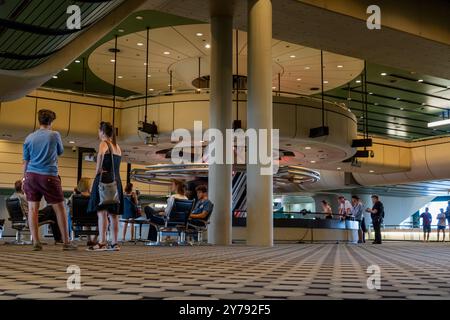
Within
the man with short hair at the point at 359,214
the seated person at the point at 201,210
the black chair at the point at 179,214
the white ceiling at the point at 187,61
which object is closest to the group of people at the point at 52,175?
the black chair at the point at 179,214

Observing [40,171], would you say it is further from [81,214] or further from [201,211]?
[201,211]

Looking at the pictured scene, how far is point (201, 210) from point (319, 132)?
7.57 meters

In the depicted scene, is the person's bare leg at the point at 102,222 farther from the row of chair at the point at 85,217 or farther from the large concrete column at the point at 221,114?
the large concrete column at the point at 221,114

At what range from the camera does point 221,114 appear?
11.3 m

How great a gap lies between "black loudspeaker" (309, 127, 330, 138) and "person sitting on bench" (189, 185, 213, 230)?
6966mm

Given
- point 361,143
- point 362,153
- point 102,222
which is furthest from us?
point 362,153

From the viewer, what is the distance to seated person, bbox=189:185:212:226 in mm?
9859

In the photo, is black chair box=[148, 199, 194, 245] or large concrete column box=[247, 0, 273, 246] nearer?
black chair box=[148, 199, 194, 245]

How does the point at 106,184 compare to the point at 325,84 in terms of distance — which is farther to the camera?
the point at 325,84

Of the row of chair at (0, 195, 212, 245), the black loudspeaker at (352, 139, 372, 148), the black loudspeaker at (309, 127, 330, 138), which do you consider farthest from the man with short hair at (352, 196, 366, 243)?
the row of chair at (0, 195, 212, 245)

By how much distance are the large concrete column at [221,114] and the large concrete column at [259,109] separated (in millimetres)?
1156

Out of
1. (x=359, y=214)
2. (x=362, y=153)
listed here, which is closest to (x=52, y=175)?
(x=359, y=214)

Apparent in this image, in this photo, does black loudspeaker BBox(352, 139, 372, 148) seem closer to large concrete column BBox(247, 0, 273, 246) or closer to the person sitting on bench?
large concrete column BBox(247, 0, 273, 246)
